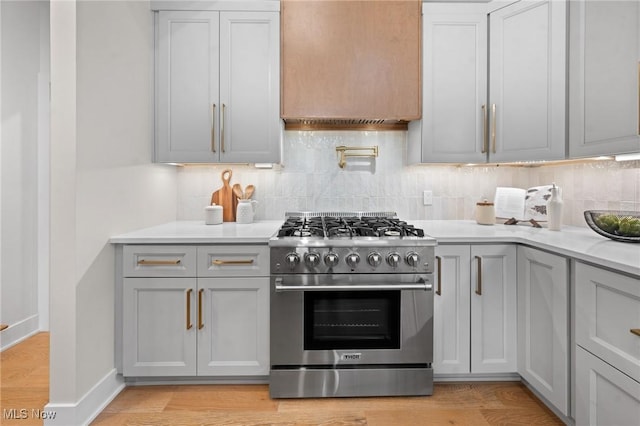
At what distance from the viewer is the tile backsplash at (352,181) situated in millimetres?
2820

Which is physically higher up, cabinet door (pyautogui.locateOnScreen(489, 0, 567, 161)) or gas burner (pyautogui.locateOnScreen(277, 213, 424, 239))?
cabinet door (pyautogui.locateOnScreen(489, 0, 567, 161))

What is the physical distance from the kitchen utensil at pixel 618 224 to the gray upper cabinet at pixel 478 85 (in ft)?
1.76

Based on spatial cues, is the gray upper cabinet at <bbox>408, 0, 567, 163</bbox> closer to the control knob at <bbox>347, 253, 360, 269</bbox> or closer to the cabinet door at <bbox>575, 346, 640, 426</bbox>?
the control knob at <bbox>347, 253, 360, 269</bbox>

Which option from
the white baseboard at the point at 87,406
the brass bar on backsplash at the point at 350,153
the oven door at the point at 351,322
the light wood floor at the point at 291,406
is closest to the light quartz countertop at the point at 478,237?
the oven door at the point at 351,322

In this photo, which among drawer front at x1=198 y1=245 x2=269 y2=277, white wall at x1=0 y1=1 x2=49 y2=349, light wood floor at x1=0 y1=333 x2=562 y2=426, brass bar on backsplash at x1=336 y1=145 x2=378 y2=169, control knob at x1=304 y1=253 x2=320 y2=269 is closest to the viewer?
light wood floor at x1=0 y1=333 x2=562 y2=426

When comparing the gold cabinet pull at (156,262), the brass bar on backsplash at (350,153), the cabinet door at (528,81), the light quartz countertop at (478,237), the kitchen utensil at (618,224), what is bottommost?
the gold cabinet pull at (156,262)

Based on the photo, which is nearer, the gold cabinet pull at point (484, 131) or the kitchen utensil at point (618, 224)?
the kitchen utensil at point (618, 224)

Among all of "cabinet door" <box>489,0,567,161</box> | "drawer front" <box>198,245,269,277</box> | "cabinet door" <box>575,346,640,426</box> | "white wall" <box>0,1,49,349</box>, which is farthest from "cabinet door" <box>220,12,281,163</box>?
"cabinet door" <box>575,346,640,426</box>

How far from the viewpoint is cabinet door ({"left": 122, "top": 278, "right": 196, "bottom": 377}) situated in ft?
6.73

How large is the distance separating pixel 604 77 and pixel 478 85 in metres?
0.74

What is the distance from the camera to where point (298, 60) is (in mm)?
2412

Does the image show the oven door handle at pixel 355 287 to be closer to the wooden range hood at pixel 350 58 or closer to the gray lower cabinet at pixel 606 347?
the gray lower cabinet at pixel 606 347

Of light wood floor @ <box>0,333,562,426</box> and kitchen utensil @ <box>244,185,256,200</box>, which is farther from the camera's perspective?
kitchen utensil @ <box>244,185,256,200</box>

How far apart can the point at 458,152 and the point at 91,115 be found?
222cm
